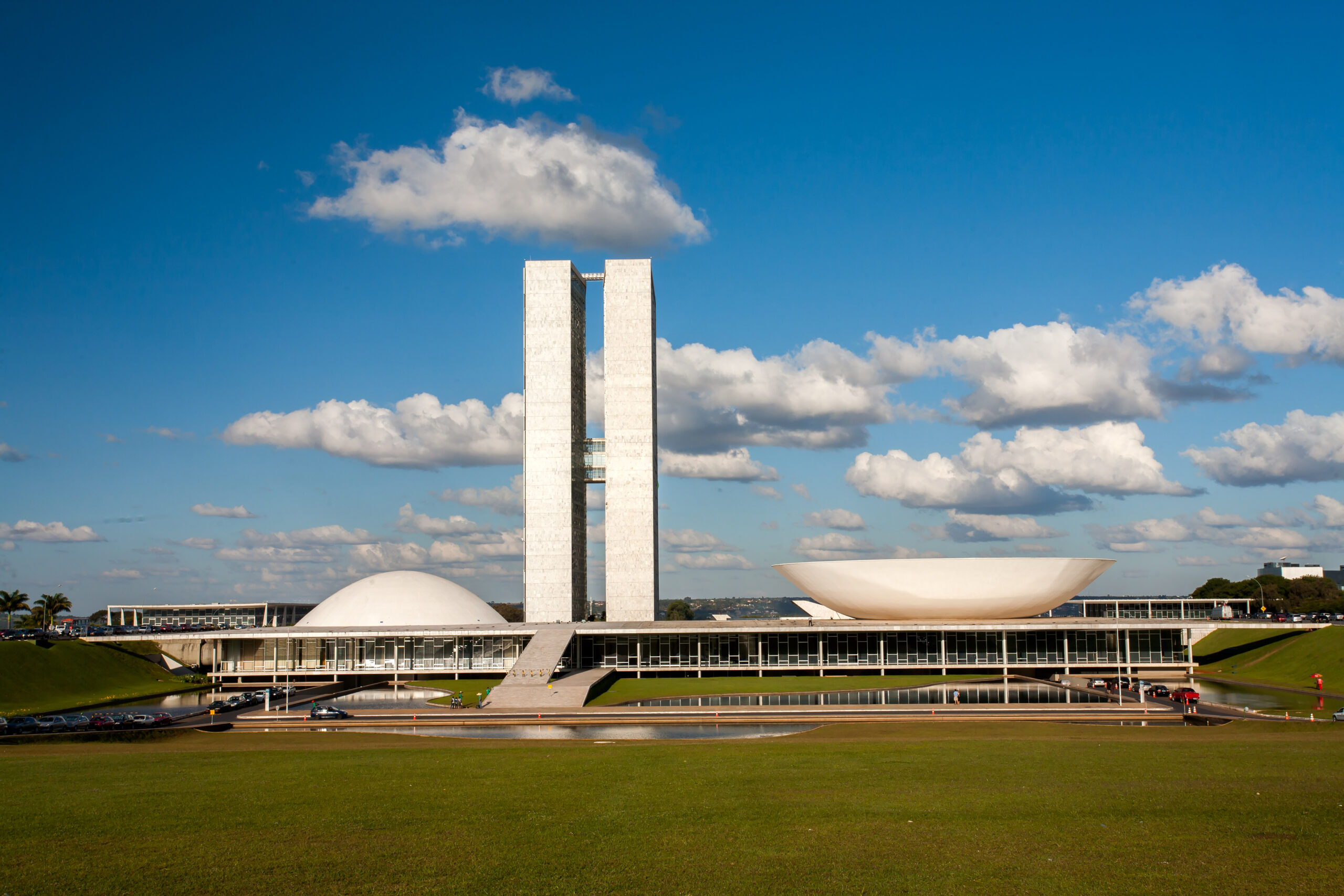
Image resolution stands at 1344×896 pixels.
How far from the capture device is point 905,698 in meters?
43.8

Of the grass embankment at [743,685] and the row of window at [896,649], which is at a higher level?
the row of window at [896,649]

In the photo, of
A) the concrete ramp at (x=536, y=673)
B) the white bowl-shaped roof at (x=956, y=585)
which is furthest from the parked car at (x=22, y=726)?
the white bowl-shaped roof at (x=956, y=585)

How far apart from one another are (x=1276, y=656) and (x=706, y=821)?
187ft

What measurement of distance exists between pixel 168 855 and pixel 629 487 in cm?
5734

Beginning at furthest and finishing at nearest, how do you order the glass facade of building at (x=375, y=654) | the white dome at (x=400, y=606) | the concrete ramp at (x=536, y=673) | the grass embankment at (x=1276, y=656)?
the white dome at (x=400, y=606)
the glass facade of building at (x=375, y=654)
the grass embankment at (x=1276, y=656)
the concrete ramp at (x=536, y=673)

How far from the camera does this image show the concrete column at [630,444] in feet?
229

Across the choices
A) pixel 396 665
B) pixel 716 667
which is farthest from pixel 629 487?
pixel 396 665

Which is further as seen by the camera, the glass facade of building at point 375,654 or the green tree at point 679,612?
the green tree at point 679,612

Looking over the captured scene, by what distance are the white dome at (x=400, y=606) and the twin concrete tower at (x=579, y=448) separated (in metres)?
5.27

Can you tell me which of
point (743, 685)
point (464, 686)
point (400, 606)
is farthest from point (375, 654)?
point (743, 685)

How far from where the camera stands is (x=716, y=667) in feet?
196

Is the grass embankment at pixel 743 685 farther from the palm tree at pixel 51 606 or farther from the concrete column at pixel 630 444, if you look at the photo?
the palm tree at pixel 51 606

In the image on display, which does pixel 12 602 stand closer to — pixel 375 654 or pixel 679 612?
pixel 375 654

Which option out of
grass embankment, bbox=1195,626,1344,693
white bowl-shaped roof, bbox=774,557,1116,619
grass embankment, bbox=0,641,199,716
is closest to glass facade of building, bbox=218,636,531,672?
grass embankment, bbox=0,641,199,716
